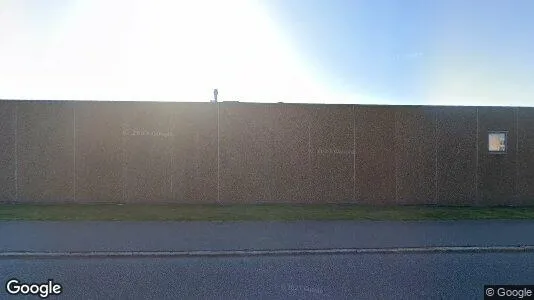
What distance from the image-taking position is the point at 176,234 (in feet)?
25.5

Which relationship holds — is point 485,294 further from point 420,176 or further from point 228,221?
point 420,176

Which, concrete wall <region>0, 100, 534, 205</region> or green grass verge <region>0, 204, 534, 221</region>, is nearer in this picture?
green grass verge <region>0, 204, 534, 221</region>

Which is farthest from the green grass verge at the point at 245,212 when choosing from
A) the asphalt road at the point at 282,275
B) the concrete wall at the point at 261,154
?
the asphalt road at the point at 282,275

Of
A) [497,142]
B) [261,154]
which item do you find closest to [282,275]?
[261,154]

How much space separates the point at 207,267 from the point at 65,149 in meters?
8.61

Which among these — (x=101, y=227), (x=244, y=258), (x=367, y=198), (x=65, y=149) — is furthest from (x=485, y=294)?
(x=65, y=149)

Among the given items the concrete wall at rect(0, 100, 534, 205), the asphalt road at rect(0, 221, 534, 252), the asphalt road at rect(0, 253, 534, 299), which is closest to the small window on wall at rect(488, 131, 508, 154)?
the concrete wall at rect(0, 100, 534, 205)

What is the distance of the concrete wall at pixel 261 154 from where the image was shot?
12.3m

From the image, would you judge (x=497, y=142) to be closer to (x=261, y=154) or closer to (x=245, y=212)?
(x=261, y=154)

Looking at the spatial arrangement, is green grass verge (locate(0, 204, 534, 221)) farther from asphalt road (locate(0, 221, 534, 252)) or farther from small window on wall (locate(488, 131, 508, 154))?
small window on wall (locate(488, 131, 508, 154))

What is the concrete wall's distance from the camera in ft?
40.4

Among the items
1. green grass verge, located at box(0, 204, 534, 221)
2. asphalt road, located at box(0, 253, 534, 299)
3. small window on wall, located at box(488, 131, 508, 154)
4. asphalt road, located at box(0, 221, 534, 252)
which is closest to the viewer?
asphalt road, located at box(0, 253, 534, 299)

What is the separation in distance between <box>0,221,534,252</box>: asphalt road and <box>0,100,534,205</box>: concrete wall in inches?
136

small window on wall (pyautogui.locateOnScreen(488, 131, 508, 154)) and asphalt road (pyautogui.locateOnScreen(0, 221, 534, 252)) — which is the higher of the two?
small window on wall (pyautogui.locateOnScreen(488, 131, 508, 154))
